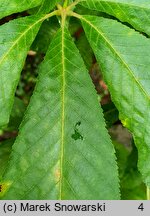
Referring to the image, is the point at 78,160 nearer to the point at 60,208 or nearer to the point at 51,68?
the point at 60,208

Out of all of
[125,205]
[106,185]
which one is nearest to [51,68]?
[106,185]

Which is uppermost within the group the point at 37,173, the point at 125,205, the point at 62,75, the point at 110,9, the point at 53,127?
the point at 110,9

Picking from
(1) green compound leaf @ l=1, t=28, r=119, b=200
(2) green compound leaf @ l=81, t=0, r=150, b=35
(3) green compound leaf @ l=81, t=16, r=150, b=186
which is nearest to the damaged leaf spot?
(1) green compound leaf @ l=1, t=28, r=119, b=200

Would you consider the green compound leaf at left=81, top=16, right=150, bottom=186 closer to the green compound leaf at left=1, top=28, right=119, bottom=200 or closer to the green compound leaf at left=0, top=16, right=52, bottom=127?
the green compound leaf at left=1, top=28, right=119, bottom=200

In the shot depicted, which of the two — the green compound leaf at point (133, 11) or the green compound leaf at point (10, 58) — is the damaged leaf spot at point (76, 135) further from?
the green compound leaf at point (133, 11)

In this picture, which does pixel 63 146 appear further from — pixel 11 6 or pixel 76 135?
pixel 11 6

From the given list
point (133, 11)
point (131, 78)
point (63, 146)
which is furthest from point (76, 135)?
point (133, 11)

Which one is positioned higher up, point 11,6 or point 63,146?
point 11,6
